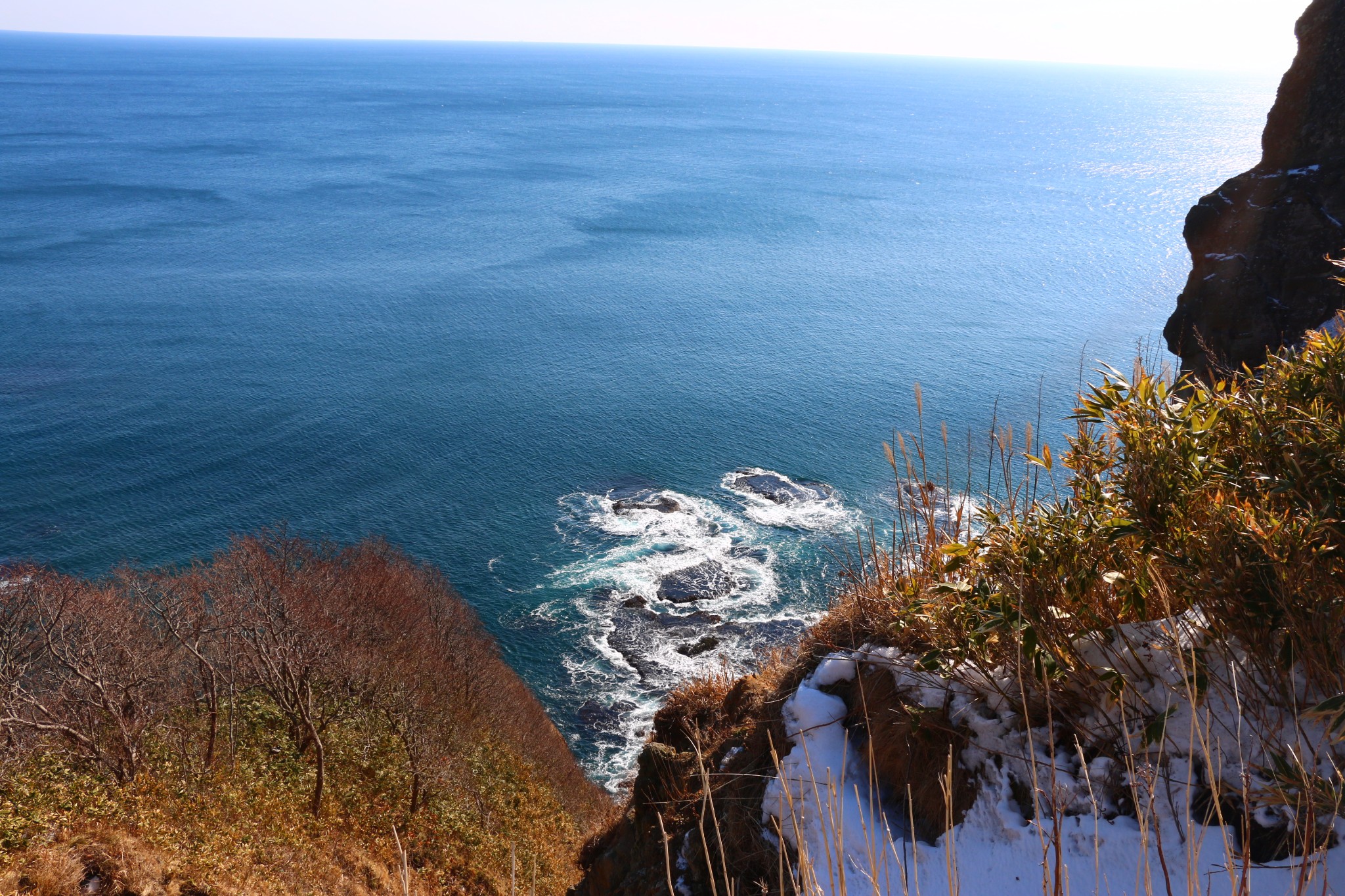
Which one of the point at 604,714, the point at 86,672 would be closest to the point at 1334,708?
the point at 86,672

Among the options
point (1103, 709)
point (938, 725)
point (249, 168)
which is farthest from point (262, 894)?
point (249, 168)

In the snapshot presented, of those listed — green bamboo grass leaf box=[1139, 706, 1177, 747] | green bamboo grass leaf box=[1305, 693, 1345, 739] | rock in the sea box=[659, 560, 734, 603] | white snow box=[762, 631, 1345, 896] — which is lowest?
rock in the sea box=[659, 560, 734, 603]

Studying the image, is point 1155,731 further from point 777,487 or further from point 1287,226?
point 777,487

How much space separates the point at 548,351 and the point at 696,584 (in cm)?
2832

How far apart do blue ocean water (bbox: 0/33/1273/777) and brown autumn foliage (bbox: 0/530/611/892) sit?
4.35 meters

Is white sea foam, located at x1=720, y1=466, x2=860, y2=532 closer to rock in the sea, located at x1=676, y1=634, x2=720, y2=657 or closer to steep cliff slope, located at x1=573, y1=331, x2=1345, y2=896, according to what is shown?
rock in the sea, located at x1=676, y1=634, x2=720, y2=657

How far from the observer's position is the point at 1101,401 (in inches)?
205

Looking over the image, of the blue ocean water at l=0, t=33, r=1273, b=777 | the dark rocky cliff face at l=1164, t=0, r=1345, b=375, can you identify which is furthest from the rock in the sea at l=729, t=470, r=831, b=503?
the dark rocky cliff face at l=1164, t=0, r=1345, b=375

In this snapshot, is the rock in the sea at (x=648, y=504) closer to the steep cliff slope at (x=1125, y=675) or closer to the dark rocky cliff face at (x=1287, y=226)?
the dark rocky cliff face at (x=1287, y=226)

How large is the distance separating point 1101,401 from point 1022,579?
123cm

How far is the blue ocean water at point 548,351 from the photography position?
134 ft

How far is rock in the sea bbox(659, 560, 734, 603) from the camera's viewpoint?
39.1 metres

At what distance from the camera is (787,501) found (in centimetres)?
4509

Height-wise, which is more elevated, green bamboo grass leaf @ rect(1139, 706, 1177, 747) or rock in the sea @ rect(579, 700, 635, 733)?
green bamboo grass leaf @ rect(1139, 706, 1177, 747)
